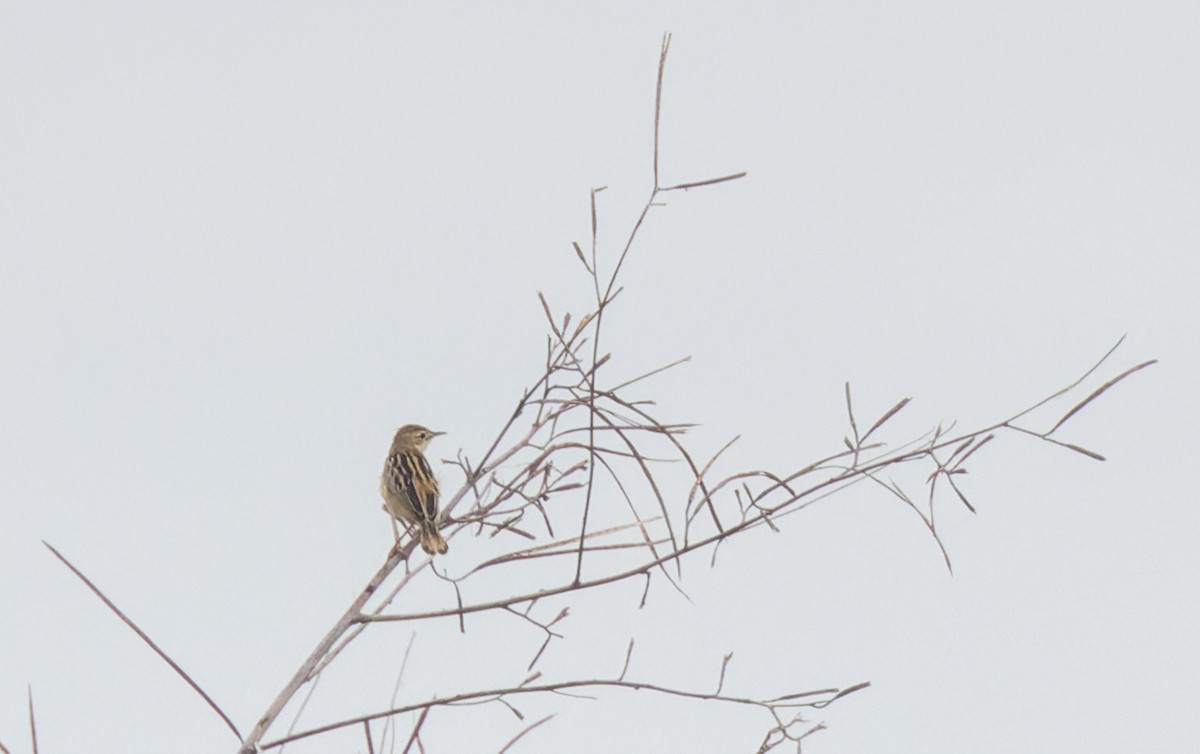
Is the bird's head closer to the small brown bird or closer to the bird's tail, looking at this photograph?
the small brown bird

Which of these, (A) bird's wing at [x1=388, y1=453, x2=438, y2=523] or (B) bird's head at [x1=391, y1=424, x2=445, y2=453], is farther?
(B) bird's head at [x1=391, y1=424, x2=445, y2=453]

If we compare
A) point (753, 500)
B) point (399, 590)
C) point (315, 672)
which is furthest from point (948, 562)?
point (399, 590)

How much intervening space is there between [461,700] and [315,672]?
0.30 metres

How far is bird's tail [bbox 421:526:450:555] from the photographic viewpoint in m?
3.75

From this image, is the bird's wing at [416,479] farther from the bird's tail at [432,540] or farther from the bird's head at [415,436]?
the bird's tail at [432,540]

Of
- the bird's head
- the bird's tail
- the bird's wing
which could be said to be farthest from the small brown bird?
the bird's tail

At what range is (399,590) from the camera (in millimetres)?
3154

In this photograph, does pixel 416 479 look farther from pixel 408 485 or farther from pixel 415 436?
pixel 415 436

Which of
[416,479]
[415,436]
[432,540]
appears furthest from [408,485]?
[432,540]

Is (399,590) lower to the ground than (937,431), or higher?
lower

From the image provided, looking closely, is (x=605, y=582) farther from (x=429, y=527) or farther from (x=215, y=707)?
(x=429, y=527)

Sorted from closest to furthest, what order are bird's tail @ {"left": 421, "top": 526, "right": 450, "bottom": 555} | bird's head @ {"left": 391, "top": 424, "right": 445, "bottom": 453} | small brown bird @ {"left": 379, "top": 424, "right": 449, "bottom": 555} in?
bird's tail @ {"left": 421, "top": 526, "right": 450, "bottom": 555} < small brown bird @ {"left": 379, "top": 424, "right": 449, "bottom": 555} < bird's head @ {"left": 391, "top": 424, "right": 445, "bottom": 453}

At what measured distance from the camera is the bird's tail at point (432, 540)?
3.75m

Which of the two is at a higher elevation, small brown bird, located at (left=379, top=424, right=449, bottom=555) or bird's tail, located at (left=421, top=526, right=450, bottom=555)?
bird's tail, located at (left=421, top=526, right=450, bottom=555)
